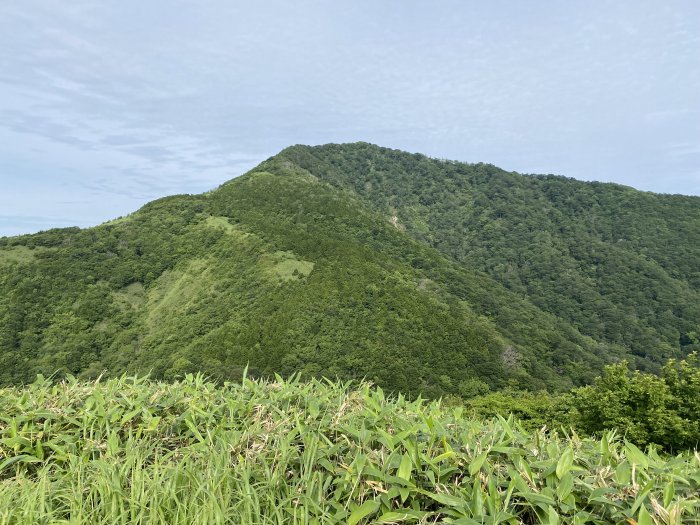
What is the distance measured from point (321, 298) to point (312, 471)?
58825 millimetres

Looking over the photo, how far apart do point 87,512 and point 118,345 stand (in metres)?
64.5

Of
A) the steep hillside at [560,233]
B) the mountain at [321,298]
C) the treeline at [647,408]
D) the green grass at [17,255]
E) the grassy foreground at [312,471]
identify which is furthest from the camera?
the steep hillside at [560,233]

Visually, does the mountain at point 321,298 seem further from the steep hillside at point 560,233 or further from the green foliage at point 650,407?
the green foliage at point 650,407

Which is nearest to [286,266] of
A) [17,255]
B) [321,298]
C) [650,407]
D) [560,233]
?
[321,298]

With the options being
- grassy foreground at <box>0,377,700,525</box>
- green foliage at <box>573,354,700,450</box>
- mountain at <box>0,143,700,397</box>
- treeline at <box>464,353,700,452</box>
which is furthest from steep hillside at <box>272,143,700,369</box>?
grassy foreground at <box>0,377,700,525</box>

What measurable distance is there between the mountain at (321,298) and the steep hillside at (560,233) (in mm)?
614

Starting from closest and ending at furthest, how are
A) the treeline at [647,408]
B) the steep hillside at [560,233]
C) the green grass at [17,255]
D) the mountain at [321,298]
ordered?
the treeline at [647,408]
the mountain at [321,298]
the green grass at [17,255]
the steep hillside at [560,233]

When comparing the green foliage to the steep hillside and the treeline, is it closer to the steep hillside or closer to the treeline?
the treeline

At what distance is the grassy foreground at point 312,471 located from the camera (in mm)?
2188

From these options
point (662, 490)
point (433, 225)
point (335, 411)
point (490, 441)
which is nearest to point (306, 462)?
point (335, 411)

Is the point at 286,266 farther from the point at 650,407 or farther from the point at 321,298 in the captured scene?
the point at 650,407

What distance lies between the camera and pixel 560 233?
432ft

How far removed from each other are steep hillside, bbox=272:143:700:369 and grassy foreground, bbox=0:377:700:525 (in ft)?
306

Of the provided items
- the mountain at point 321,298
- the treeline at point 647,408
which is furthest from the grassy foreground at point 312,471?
the mountain at point 321,298
